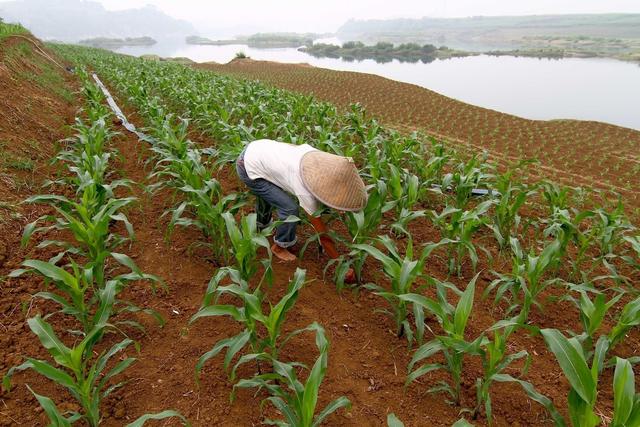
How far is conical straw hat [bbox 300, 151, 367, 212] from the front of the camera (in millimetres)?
2598

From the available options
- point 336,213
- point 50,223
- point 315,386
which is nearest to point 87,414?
point 315,386

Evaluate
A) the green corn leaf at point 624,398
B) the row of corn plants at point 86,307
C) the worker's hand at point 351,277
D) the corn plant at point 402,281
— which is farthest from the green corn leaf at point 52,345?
the green corn leaf at point 624,398

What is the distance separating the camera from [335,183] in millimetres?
2598

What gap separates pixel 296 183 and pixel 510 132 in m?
9.24

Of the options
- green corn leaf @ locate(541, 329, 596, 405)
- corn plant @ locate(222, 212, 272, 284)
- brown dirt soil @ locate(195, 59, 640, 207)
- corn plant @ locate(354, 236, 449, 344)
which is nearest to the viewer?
green corn leaf @ locate(541, 329, 596, 405)

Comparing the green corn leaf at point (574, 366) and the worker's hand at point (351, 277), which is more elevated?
the green corn leaf at point (574, 366)

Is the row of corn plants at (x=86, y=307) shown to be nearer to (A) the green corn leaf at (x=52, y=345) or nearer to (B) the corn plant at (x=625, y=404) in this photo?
(A) the green corn leaf at (x=52, y=345)

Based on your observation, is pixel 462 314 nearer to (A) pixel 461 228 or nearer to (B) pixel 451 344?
(B) pixel 451 344

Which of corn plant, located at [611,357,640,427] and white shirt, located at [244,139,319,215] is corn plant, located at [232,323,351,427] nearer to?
corn plant, located at [611,357,640,427]

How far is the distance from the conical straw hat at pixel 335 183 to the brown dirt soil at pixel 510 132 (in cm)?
558

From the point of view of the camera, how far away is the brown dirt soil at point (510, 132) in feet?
25.0

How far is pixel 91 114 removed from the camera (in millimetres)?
5520

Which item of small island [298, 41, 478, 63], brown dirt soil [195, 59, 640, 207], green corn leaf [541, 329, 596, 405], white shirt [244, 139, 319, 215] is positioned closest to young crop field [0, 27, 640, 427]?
green corn leaf [541, 329, 596, 405]

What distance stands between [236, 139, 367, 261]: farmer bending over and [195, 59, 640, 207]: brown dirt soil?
5.61 meters
